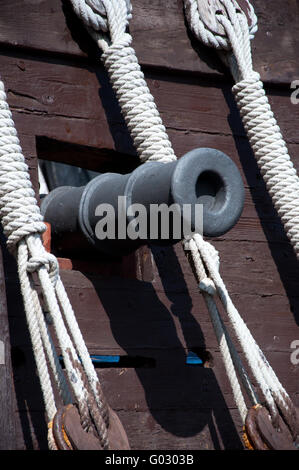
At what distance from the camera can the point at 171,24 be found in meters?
2.34

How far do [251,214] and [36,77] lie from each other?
73cm

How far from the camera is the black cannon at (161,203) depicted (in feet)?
5.21

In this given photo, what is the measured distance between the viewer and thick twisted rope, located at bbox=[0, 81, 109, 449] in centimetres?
161

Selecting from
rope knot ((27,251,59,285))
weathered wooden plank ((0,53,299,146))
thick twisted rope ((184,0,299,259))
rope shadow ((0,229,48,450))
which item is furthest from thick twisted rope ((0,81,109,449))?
thick twisted rope ((184,0,299,259))

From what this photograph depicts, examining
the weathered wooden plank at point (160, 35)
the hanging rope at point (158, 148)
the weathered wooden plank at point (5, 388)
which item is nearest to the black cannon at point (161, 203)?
the hanging rope at point (158, 148)

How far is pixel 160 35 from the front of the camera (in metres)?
2.32

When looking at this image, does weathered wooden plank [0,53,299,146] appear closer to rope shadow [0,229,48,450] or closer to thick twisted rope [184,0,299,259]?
thick twisted rope [184,0,299,259]

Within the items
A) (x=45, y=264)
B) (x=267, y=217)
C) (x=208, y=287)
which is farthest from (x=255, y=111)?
(x=45, y=264)

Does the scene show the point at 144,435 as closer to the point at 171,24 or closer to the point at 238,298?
the point at 238,298

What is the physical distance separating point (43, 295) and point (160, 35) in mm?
970

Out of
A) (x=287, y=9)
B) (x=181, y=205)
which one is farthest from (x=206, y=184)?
(x=287, y=9)

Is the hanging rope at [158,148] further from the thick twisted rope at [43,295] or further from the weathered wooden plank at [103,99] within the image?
the thick twisted rope at [43,295]

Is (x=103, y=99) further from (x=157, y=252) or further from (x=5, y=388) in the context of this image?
(x=5, y=388)

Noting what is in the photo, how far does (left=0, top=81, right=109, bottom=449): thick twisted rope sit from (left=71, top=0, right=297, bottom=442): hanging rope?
34 centimetres
